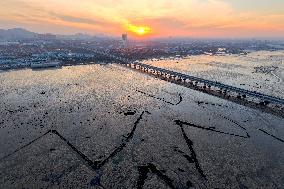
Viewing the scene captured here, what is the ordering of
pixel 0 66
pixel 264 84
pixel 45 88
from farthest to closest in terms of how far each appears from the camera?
pixel 0 66 < pixel 264 84 < pixel 45 88

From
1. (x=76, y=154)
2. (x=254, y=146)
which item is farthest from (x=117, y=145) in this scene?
(x=254, y=146)

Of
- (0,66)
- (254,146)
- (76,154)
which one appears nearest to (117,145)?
(76,154)

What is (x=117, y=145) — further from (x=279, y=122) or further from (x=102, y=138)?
(x=279, y=122)

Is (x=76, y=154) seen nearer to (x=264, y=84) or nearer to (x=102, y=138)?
(x=102, y=138)

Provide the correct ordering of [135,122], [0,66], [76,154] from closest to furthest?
[76,154], [135,122], [0,66]

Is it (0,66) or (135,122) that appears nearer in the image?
(135,122)

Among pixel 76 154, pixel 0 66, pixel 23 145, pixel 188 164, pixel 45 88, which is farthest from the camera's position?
pixel 0 66
